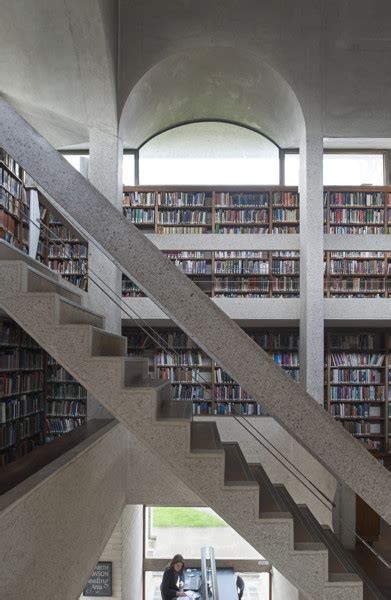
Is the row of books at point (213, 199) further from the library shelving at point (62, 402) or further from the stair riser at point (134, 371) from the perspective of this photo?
the stair riser at point (134, 371)

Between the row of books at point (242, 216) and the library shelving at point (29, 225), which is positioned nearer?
the library shelving at point (29, 225)

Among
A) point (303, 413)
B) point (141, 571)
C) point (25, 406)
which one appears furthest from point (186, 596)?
point (303, 413)

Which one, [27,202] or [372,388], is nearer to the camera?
[27,202]

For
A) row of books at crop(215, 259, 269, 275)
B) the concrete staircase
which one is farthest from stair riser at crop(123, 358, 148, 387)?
row of books at crop(215, 259, 269, 275)

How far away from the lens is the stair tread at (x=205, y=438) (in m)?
3.29

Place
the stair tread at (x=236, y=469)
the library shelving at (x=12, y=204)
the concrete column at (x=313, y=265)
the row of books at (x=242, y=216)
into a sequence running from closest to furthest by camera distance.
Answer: the stair tread at (x=236, y=469), the library shelving at (x=12, y=204), the concrete column at (x=313, y=265), the row of books at (x=242, y=216)

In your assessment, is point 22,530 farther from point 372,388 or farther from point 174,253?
point 372,388

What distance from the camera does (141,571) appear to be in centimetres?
918

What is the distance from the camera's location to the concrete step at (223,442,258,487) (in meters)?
3.14

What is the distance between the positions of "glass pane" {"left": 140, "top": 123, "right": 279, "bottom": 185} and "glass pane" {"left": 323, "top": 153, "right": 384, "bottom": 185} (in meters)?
0.78

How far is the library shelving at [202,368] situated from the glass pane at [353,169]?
2451 mm

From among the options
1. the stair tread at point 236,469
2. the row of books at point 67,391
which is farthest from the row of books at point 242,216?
the stair tread at point 236,469

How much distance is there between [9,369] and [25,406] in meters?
0.62

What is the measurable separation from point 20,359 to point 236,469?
4.35 m
